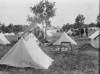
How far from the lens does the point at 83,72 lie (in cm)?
614

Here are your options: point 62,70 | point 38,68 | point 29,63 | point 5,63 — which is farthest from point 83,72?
point 5,63

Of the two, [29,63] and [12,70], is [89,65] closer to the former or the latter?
[29,63]

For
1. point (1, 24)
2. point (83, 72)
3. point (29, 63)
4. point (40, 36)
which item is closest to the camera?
point (83, 72)

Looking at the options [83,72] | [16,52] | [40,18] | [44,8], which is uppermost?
[44,8]

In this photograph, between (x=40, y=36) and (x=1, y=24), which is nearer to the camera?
(x=40, y=36)

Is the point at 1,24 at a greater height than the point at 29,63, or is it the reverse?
the point at 1,24

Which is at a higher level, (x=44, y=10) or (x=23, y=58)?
(x=44, y=10)

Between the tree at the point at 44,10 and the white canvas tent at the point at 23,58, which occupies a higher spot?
the tree at the point at 44,10

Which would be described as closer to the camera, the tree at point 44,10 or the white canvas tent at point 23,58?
the white canvas tent at point 23,58

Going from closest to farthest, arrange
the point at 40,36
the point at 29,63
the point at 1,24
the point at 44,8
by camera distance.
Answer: the point at 29,63, the point at 40,36, the point at 44,8, the point at 1,24

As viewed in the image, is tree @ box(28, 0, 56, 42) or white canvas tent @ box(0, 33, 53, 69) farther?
tree @ box(28, 0, 56, 42)

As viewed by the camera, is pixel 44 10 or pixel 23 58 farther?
pixel 44 10

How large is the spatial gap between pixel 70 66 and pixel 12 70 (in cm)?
296

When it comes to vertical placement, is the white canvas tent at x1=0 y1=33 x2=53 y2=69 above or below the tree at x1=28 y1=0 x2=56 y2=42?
below
